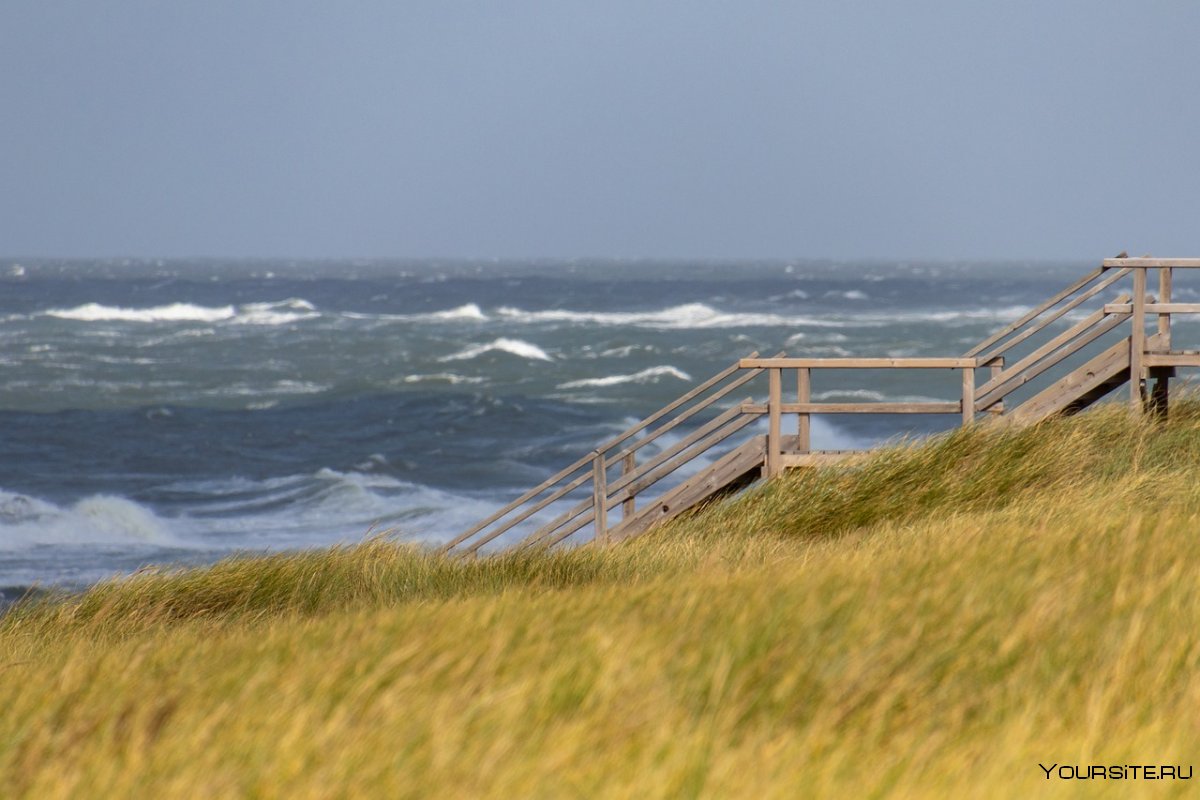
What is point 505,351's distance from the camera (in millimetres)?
52719

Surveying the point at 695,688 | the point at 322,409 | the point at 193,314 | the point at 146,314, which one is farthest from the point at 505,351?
the point at 695,688

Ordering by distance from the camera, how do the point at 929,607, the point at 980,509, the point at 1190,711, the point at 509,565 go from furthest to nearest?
the point at 980,509, the point at 509,565, the point at 929,607, the point at 1190,711

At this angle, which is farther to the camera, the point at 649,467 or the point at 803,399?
the point at 649,467

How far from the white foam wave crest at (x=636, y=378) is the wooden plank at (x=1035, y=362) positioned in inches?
1146

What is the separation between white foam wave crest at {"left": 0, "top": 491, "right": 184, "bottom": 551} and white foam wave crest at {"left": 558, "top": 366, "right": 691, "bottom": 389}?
66.9 ft

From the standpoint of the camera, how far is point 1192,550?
612 centimetres

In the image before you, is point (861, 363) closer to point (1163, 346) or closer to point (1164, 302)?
point (1163, 346)

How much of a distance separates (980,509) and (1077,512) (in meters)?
1.80

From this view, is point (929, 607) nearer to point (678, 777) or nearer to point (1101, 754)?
point (1101, 754)

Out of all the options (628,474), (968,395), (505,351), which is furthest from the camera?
(505,351)

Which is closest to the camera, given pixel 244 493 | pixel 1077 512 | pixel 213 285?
pixel 1077 512

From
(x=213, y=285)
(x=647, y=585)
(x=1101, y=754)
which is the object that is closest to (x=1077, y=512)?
(x=647, y=585)

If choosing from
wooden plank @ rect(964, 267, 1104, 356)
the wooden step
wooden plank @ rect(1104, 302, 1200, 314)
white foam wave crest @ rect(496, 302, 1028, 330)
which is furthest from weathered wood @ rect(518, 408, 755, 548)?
white foam wave crest @ rect(496, 302, 1028, 330)

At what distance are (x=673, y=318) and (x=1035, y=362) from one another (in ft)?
232
